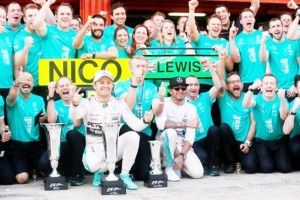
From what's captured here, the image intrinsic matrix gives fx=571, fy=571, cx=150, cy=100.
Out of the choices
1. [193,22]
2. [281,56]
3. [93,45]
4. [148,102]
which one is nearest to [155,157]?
[148,102]

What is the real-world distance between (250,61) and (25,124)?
3.77 meters

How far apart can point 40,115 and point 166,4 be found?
8.52 metres

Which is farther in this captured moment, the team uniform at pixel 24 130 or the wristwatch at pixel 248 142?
the wristwatch at pixel 248 142

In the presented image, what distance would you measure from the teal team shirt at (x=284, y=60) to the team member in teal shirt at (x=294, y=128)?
25.5 inches

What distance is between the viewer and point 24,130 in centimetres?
813

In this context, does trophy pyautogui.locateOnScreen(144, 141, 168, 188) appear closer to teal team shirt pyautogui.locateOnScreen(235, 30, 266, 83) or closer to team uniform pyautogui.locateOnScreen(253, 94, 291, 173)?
team uniform pyautogui.locateOnScreen(253, 94, 291, 173)

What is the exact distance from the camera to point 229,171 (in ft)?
28.5

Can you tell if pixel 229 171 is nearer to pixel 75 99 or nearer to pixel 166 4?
pixel 75 99

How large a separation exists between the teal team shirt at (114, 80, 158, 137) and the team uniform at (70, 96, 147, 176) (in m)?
0.52

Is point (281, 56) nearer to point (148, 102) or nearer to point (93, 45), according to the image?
point (148, 102)

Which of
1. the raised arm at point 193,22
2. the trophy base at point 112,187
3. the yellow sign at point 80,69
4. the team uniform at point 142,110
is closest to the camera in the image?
the trophy base at point 112,187

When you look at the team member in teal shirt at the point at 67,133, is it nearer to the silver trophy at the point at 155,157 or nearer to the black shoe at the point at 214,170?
the silver trophy at the point at 155,157

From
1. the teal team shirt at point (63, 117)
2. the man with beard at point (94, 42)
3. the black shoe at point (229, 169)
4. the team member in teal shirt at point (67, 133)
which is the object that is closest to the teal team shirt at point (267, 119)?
the black shoe at point (229, 169)

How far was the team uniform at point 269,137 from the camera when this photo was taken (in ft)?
28.3
